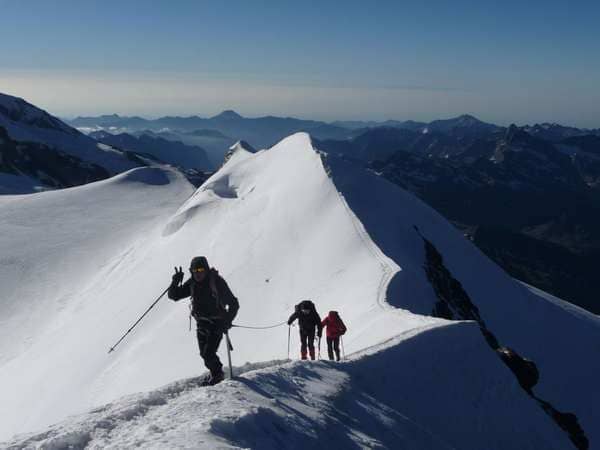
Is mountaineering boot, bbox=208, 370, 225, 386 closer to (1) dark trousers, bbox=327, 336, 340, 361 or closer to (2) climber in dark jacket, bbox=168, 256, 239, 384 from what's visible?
(2) climber in dark jacket, bbox=168, 256, 239, 384

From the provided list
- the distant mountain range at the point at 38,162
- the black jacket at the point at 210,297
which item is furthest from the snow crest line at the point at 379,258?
the distant mountain range at the point at 38,162

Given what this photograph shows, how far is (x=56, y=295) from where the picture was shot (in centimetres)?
4538

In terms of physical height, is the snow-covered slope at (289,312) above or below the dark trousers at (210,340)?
below

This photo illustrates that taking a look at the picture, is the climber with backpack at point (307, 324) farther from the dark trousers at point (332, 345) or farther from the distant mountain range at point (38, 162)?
the distant mountain range at point (38, 162)

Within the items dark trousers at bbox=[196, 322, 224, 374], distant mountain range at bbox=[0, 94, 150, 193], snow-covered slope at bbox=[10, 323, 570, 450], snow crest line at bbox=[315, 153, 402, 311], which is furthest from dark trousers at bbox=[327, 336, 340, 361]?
distant mountain range at bbox=[0, 94, 150, 193]

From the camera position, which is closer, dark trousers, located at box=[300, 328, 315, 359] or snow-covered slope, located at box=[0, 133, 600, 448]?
snow-covered slope, located at box=[0, 133, 600, 448]

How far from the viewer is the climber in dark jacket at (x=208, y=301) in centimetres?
1034

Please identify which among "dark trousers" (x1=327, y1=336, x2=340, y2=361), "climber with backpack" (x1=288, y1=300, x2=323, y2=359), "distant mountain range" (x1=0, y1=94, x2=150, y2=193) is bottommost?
"distant mountain range" (x1=0, y1=94, x2=150, y2=193)

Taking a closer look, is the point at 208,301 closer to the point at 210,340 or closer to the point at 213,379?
the point at 210,340

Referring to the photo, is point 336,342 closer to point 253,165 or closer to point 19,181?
point 253,165

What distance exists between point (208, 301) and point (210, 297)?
8 centimetres

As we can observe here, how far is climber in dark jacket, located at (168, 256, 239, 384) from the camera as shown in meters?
10.3

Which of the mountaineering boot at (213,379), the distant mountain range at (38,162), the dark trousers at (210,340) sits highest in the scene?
the dark trousers at (210,340)

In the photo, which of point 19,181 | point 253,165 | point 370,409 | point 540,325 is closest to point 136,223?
point 253,165
